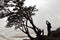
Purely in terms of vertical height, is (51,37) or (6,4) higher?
(6,4)

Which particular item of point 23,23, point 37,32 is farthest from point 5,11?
point 37,32

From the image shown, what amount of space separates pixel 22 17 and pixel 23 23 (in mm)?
884

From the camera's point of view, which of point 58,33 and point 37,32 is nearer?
point 58,33

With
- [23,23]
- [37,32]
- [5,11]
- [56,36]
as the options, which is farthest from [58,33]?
[5,11]

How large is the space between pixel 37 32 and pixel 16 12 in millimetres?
3927

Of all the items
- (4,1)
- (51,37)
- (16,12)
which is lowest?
(51,37)

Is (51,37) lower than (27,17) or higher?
lower

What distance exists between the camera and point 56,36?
22.5 m

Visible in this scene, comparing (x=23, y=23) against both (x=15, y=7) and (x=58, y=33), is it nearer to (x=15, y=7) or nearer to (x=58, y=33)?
(x=15, y=7)

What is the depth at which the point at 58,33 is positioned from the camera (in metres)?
22.8

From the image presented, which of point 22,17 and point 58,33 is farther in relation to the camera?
point 22,17

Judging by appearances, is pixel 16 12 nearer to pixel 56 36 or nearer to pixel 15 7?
pixel 15 7

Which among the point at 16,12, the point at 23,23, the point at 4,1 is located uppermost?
A: the point at 4,1

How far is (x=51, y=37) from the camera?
22.7 metres
